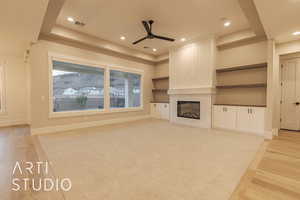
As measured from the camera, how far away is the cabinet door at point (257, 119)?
4074 mm

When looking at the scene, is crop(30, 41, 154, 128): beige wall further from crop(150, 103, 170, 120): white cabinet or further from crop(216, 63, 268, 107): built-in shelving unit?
crop(216, 63, 268, 107): built-in shelving unit

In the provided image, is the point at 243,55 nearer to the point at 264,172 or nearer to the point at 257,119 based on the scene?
the point at 257,119

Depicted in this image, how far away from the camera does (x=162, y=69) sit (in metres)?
7.48

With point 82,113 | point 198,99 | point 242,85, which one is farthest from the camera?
point 198,99

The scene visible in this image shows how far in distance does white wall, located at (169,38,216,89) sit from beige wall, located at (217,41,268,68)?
464 millimetres

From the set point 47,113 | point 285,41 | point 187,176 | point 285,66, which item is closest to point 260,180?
point 187,176

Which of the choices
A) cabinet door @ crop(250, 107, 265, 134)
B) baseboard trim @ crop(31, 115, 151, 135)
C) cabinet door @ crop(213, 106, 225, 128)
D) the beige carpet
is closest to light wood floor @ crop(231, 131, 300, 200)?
the beige carpet

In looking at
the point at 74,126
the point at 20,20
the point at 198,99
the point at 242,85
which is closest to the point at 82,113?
the point at 74,126

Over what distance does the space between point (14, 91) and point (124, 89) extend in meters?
4.53

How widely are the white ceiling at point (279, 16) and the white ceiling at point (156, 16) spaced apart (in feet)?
2.21

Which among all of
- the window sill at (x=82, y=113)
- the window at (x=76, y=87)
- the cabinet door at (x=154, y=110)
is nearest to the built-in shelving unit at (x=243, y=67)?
the cabinet door at (x=154, y=110)

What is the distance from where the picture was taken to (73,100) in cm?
514

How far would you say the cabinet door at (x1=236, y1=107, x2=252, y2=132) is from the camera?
4.32 m

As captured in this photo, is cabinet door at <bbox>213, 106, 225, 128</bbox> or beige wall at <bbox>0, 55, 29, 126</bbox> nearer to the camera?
cabinet door at <bbox>213, 106, 225, 128</bbox>
